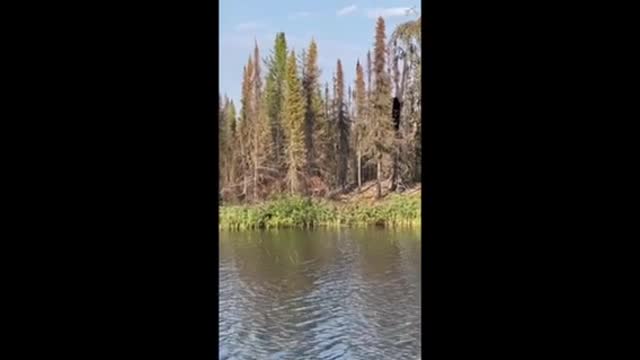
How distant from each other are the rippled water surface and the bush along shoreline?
0.03m

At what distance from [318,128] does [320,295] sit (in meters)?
0.45

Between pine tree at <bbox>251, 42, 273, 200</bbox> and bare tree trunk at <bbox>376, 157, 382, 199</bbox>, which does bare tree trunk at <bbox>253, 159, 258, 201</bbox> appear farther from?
bare tree trunk at <bbox>376, 157, 382, 199</bbox>

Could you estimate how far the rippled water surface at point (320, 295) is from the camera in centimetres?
148

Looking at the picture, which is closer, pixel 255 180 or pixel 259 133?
pixel 255 180

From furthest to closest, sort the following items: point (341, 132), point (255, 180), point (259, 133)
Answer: point (341, 132)
point (259, 133)
point (255, 180)

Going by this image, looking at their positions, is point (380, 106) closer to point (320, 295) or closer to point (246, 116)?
point (246, 116)

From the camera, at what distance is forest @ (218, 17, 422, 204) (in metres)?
1.63

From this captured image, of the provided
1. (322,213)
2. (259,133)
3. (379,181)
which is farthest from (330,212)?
(259,133)

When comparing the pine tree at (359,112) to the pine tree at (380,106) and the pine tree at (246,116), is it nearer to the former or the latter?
the pine tree at (380,106)

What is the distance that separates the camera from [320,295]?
1.93m

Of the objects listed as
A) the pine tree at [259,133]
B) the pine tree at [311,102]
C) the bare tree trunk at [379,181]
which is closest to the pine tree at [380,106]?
the bare tree trunk at [379,181]
